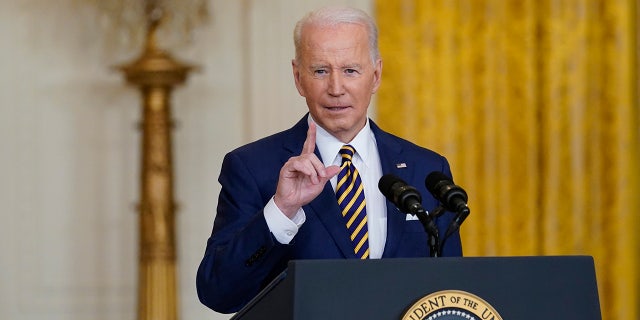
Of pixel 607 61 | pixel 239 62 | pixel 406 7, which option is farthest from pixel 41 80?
pixel 607 61

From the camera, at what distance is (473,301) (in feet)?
6.61

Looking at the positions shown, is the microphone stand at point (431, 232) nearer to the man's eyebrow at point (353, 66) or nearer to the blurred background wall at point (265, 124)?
the man's eyebrow at point (353, 66)

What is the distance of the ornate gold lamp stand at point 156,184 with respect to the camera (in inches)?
211

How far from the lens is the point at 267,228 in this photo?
2.53m

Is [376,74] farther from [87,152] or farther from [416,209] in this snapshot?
[87,152]

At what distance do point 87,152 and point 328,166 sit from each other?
3.48 meters

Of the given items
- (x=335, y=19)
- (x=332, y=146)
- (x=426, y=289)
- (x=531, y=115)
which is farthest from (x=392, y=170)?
(x=531, y=115)

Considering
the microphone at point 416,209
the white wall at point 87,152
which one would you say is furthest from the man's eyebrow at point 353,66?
the white wall at point 87,152

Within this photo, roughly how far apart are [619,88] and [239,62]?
193 centimetres

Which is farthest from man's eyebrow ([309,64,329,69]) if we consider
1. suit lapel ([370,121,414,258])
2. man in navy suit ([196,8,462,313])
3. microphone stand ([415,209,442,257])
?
microphone stand ([415,209,442,257])

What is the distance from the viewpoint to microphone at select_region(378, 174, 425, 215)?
2.28 meters

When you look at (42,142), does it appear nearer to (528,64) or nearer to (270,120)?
(270,120)

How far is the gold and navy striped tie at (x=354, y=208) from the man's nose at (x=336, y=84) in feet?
0.58

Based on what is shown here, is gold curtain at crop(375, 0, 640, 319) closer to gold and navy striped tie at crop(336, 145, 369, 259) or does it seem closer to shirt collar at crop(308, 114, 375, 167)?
shirt collar at crop(308, 114, 375, 167)
